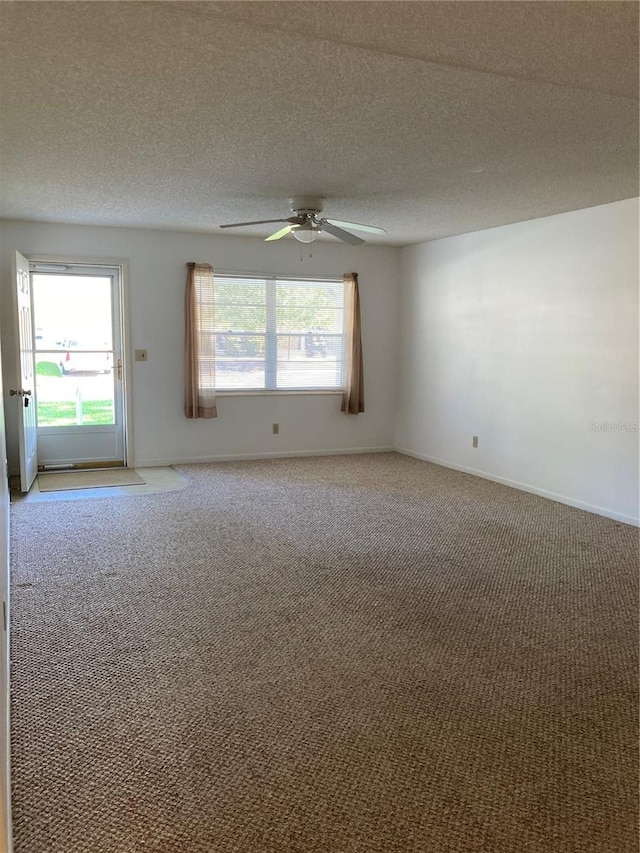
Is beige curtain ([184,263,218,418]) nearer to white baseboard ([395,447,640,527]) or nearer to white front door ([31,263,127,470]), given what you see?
white front door ([31,263,127,470])

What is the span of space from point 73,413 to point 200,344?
1.46 metres

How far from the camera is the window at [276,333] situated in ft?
21.8

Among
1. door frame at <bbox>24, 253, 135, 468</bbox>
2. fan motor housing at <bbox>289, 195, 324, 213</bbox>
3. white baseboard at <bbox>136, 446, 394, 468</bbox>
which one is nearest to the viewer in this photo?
fan motor housing at <bbox>289, 195, 324, 213</bbox>

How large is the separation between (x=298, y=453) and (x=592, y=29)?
5410mm

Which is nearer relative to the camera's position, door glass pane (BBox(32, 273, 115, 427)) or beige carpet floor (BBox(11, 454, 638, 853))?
beige carpet floor (BBox(11, 454, 638, 853))

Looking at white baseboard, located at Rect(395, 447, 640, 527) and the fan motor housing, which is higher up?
the fan motor housing

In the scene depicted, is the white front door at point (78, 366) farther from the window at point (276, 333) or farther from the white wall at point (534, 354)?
the white wall at point (534, 354)

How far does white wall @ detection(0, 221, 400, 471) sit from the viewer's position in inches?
236

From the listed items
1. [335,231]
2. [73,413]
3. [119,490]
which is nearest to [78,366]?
[73,413]

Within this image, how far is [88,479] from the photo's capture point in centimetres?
586

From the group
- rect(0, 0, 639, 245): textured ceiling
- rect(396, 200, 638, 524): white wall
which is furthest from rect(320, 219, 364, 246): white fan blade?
rect(396, 200, 638, 524): white wall

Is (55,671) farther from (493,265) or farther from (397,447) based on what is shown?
(397,447)

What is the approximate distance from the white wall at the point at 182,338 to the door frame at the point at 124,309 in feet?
0.15

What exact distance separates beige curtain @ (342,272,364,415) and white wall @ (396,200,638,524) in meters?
0.62
